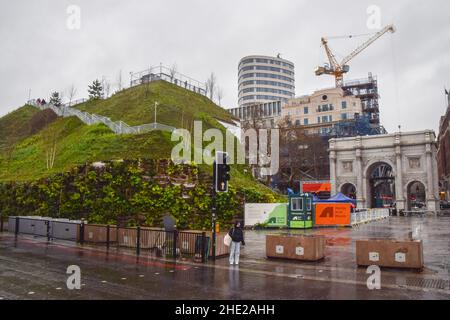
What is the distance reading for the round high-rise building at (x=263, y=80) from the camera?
158875 millimetres

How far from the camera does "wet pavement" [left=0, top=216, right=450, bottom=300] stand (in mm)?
9227

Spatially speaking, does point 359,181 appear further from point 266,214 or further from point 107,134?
point 107,134

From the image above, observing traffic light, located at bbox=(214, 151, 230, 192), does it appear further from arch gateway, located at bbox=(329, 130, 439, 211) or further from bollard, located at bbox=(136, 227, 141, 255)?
arch gateway, located at bbox=(329, 130, 439, 211)

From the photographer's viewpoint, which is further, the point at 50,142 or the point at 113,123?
the point at 50,142

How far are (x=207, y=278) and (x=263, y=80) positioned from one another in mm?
153968

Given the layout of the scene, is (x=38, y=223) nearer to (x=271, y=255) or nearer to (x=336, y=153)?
(x=271, y=255)

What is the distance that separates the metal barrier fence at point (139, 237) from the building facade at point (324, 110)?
7609 cm

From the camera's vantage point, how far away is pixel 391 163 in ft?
203

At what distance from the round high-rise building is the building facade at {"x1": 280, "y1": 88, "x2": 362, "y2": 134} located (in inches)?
2244

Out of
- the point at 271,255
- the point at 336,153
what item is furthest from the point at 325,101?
the point at 271,255

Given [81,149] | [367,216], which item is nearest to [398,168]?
[367,216]

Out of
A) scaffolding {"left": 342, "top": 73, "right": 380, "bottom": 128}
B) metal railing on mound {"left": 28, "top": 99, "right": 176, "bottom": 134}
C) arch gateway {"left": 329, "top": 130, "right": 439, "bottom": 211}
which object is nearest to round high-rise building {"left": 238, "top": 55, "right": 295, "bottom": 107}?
scaffolding {"left": 342, "top": 73, "right": 380, "bottom": 128}

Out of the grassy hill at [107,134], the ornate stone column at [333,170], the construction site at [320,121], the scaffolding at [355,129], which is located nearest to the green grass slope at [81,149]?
the grassy hill at [107,134]

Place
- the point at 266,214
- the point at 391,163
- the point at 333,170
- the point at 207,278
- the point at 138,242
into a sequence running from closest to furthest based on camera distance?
1. the point at 207,278
2. the point at 138,242
3. the point at 266,214
4. the point at 391,163
5. the point at 333,170
